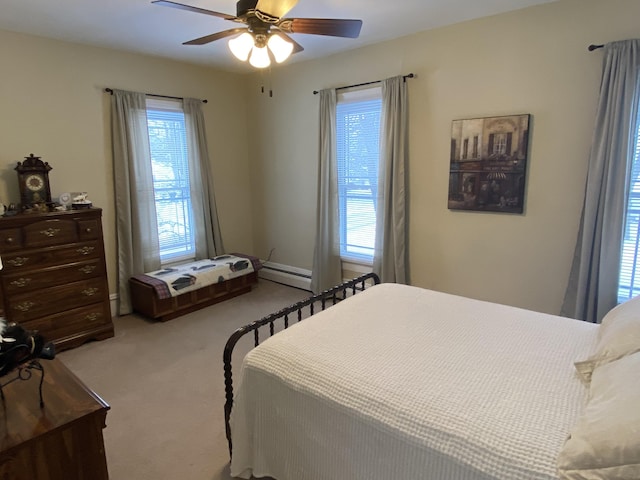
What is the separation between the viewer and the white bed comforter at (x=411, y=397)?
1.23 metres

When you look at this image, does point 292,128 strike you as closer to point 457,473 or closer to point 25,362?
point 25,362

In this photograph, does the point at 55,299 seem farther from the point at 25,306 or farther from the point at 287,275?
the point at 287,275

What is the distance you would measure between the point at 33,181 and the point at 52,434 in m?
2.54

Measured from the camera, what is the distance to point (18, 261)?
2.97m

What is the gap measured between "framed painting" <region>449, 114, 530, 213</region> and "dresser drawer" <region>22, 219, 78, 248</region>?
10.4 ft

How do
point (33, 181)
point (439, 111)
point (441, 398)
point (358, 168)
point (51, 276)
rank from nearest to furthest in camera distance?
point (441, 398), point (51, 276), point (33, 181), point (439, 111), point (358, 168)

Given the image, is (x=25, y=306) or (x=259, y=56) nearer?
(x=259, y=56)

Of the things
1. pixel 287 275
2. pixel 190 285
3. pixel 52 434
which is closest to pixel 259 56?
pixel 52 434

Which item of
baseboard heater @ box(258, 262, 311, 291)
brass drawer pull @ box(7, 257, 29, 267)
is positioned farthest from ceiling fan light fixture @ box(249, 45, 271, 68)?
baseboard heater @ box(258, 262, 311, 291)

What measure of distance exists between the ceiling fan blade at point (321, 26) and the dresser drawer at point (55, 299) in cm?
261

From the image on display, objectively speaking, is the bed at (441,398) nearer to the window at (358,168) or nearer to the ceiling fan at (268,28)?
the ceiling fan at (268,28)

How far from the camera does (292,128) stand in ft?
15.1

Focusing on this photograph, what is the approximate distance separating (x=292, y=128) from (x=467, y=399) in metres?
3.80

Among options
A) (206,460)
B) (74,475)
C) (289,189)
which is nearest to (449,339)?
(206,460)
